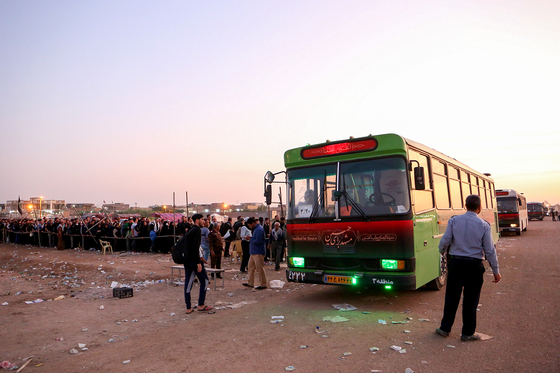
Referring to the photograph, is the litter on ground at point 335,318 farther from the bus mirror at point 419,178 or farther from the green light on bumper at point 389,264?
the bus mirror at point 419,178

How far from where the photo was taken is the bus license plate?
7.04 meters

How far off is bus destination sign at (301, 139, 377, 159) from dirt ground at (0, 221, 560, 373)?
297 centimetres

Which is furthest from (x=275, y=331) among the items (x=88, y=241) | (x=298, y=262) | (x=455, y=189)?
(x=88, y=241)

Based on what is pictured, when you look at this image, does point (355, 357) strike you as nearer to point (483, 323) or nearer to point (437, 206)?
point (483, 323)

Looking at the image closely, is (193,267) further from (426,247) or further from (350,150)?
(426,247)

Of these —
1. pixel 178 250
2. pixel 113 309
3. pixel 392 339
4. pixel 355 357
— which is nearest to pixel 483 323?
pixel 392 339

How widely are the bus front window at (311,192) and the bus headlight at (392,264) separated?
1.28 meters

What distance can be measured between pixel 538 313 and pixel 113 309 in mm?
7925

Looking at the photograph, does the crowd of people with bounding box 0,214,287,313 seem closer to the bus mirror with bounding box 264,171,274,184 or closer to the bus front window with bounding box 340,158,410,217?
the bus mirror with bounding box 264,171,274,184

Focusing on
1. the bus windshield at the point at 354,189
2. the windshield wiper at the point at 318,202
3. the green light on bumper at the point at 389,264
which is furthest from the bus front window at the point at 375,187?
the green light on bumper at the point at 389,264

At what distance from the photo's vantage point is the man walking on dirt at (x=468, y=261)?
5148mm

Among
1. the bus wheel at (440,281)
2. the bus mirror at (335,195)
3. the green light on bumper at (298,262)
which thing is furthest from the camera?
the bus wheel at (440,281)

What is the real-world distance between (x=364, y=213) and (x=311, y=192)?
4.01 ft

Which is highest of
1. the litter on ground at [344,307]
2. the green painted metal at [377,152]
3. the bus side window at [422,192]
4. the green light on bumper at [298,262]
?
the green painted metal at [377,152]
